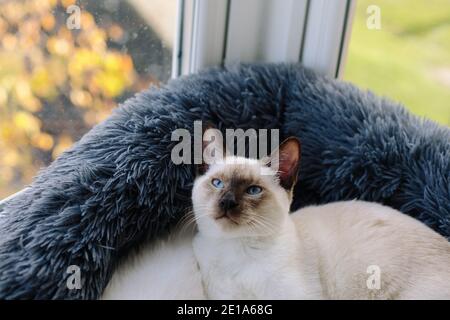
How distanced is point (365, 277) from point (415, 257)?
10 cm

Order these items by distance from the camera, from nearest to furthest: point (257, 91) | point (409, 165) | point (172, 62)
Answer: point (409, 165)
point (257, 91)
point (172, 62)

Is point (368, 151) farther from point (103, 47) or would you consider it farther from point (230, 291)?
point (103, 47)

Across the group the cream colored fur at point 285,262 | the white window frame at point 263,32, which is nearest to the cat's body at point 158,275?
the cream colored fur at point 285,262

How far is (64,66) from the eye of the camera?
1.17 m

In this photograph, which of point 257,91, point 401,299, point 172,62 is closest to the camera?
point 401,299

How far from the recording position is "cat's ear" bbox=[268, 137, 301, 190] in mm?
969

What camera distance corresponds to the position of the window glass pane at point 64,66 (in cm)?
108

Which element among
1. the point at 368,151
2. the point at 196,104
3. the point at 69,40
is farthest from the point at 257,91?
the point at 69,40

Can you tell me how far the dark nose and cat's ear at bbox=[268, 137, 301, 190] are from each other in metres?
0.12

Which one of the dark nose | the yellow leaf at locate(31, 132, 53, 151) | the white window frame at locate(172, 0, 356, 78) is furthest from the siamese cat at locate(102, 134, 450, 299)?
the white window frame at locate(172, 0, 356, 78)

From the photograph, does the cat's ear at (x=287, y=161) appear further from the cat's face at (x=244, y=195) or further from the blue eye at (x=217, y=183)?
the blue eye at (x=217, y=183)

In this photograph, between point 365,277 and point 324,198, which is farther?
point 324,198

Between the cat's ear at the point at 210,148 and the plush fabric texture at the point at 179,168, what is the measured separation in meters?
Answer: 0.08

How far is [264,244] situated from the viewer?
0.97 m
